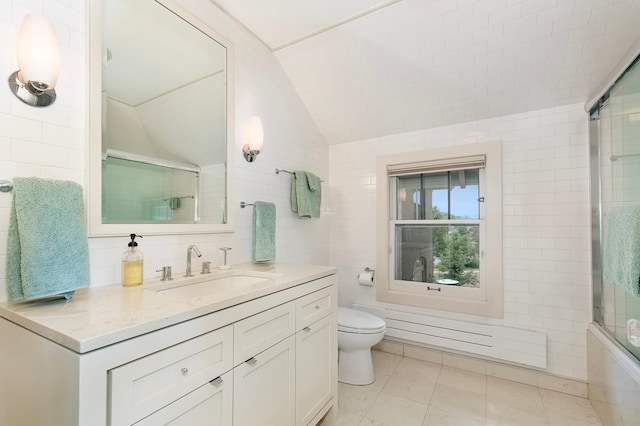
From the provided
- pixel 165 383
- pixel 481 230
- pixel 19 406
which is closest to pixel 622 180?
pixel 481 230

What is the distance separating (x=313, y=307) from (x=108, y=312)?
94cm

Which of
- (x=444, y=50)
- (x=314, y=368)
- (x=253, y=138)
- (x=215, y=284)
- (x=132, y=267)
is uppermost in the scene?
(x=444, y=50)

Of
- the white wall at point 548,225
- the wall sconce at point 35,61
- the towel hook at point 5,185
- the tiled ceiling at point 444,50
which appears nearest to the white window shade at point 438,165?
the white wall at point 548,225

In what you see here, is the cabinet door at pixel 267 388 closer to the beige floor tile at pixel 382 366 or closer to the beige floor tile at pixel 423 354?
the beige floor tile at pixel 382 366

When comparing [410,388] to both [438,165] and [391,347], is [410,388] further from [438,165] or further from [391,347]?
[438,165]

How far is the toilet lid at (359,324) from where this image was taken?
2.16 meters

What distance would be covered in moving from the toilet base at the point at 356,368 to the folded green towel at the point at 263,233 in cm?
99

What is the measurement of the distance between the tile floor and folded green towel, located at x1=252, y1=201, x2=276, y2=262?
1.07 metres

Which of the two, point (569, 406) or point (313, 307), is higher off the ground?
point (313, 307)

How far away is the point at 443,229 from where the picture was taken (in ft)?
8.69

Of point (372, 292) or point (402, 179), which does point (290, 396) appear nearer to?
point (372, 292)

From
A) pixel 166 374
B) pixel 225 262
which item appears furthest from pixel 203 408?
pixel 225 262

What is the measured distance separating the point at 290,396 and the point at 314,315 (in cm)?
38

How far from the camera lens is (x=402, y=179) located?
286 cm
